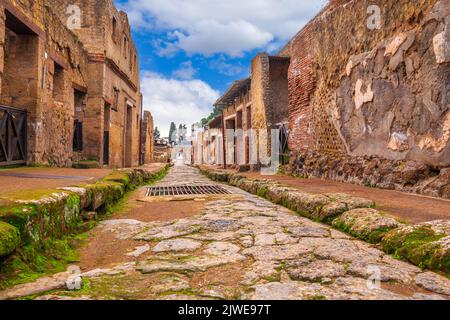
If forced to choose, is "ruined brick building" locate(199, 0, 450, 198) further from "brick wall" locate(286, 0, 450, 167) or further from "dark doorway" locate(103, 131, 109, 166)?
"dark doorway" locate(103, 131, 109, 166)

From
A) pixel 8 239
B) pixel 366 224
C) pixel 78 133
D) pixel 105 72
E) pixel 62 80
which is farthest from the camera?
pixel 105 72

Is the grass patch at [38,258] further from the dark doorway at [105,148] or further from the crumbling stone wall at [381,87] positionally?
the dark doorway at [105,148]

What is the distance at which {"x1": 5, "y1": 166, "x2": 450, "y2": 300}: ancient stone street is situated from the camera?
157 centimetres

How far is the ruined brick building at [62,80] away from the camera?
21.7ft


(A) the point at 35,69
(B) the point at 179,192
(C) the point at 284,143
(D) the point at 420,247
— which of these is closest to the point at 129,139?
(C) the point at 284,143

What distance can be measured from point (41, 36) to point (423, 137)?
762 centimetres

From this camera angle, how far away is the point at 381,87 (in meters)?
5.22

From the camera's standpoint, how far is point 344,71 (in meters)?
6.53

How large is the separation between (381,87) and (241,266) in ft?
14.6

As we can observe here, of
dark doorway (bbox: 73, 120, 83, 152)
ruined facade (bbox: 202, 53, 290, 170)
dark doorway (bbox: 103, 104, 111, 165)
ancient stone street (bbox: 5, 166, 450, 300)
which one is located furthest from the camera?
dark doorway (bbox: 103, 104, 111, 165)

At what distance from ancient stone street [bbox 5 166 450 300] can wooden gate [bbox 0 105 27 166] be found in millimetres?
4032

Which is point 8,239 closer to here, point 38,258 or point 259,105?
point 38,258

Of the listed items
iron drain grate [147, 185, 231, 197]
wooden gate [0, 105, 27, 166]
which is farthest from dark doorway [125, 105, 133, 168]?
iron drain grate [147, 185, 231, 197]
